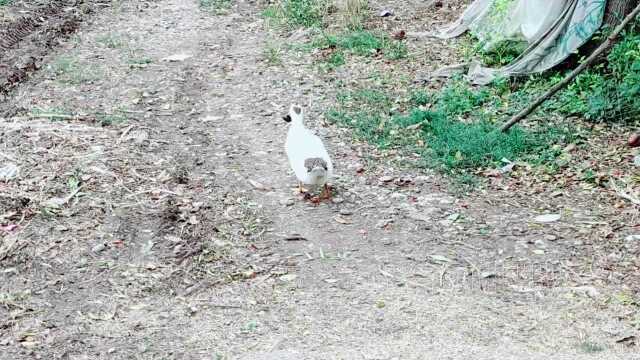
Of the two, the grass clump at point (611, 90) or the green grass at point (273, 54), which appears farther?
the green grass at point (273, 54)

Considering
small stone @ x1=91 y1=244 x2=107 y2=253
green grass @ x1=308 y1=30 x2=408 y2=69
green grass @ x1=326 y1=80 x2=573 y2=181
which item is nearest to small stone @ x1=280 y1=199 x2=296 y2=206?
green grass @ x1=326 y1=80 x2=573 y2=181

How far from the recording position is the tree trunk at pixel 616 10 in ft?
22.1

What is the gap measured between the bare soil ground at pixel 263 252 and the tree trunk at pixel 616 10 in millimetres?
2220

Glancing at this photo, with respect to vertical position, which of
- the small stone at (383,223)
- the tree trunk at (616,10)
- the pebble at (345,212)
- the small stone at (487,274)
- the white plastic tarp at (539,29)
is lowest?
the pebble at (345,212)

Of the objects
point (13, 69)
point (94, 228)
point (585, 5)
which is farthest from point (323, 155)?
point (13, 69)

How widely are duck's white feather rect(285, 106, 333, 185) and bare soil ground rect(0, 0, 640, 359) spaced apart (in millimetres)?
286

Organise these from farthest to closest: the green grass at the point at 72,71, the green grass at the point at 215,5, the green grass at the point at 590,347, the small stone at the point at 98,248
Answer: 1. the green grass at the point at 215,5
2. the green grass at the point at 72,71
3. the small stone at the point at 98,248
4. the green grass at the point at 590,347

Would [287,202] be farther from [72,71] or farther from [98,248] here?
[72,71]

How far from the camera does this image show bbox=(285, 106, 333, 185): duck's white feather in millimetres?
5324

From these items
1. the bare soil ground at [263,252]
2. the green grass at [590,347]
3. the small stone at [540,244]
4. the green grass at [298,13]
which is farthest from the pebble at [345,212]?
the green grass at [298,13]

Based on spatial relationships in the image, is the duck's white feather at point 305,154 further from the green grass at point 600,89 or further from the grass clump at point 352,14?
the grass clump at point 352,14

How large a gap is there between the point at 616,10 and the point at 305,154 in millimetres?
3499

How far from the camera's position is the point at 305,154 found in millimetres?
5383

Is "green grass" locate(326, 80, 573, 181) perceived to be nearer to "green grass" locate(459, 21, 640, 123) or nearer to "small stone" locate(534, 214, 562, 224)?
"green grass" locate(459, 21, 640, 123)
